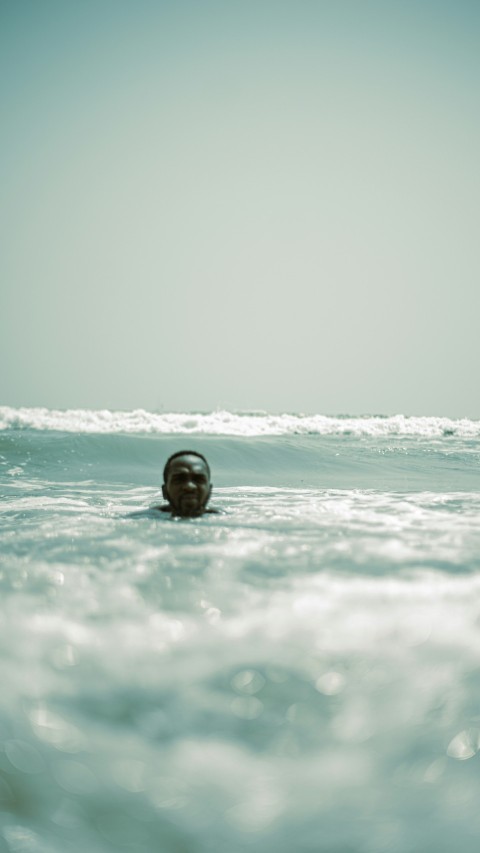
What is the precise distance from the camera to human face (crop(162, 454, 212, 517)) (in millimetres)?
6141

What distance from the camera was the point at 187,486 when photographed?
20.3 ft

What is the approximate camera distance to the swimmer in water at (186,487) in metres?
6.14

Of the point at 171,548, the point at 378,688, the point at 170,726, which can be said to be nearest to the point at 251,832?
the point at 170,726

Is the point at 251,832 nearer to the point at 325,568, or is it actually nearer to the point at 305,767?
the point at 305,767

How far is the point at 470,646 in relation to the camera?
2482 millimetres

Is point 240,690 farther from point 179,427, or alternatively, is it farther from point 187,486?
point 179,427

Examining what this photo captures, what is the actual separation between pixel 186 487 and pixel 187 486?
0.02 m

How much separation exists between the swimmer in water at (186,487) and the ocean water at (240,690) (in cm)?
87

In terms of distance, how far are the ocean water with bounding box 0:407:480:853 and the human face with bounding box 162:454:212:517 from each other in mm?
871

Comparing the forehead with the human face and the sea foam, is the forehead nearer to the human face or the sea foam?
the human face

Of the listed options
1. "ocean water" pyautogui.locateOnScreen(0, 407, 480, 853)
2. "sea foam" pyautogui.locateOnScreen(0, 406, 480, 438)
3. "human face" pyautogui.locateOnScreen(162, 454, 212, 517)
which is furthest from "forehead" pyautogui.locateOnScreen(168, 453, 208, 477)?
"sea foam" pyautogui.locateOnScreen(0, 406, 480, 438)

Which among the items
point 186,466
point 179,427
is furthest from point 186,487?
point 179,427

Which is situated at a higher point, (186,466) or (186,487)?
(186,466)

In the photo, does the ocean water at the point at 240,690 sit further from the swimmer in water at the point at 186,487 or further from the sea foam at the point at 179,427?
the sea foam at the point at 179,427
